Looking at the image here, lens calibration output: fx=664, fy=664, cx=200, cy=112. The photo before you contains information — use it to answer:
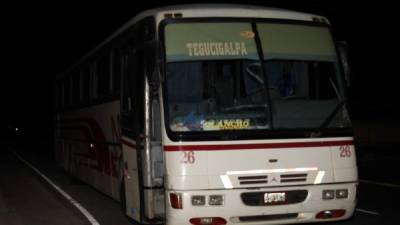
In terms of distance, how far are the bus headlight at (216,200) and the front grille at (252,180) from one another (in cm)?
34

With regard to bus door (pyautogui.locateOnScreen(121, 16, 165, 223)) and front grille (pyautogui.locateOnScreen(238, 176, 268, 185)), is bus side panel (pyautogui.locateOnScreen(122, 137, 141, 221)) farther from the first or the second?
front grille (pyautogui.locateOnScreen(238, 176, 268, 185))

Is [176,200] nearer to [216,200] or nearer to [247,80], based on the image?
[216,200]

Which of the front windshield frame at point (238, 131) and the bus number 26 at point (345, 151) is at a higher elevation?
the front windshield frame at point (238, 131)

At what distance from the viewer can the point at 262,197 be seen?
27.7ft

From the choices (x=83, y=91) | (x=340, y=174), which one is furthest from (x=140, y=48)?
(x=83, y=91)

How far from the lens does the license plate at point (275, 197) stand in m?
8.45

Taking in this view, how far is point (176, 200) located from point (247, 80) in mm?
1847

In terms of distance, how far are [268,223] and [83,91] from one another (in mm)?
8153

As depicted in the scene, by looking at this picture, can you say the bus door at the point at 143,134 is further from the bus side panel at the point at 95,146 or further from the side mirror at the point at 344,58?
the side mirror at the point at 344,58

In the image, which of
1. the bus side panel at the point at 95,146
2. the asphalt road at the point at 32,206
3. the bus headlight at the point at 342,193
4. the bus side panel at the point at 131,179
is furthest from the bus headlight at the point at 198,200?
the asphalt road at the point at 32,206

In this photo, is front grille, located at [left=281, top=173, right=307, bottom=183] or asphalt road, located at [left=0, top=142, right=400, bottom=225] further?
asphalt road, located at [left=0, top=142, right=400, bottom=225]

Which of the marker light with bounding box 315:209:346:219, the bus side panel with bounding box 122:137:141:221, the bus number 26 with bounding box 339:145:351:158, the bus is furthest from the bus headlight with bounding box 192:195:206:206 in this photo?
the bus number 26 with bounding box 339:145:351:158

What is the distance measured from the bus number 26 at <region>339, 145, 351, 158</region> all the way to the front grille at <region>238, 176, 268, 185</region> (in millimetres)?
1130

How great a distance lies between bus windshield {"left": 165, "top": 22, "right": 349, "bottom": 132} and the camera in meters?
8.56
